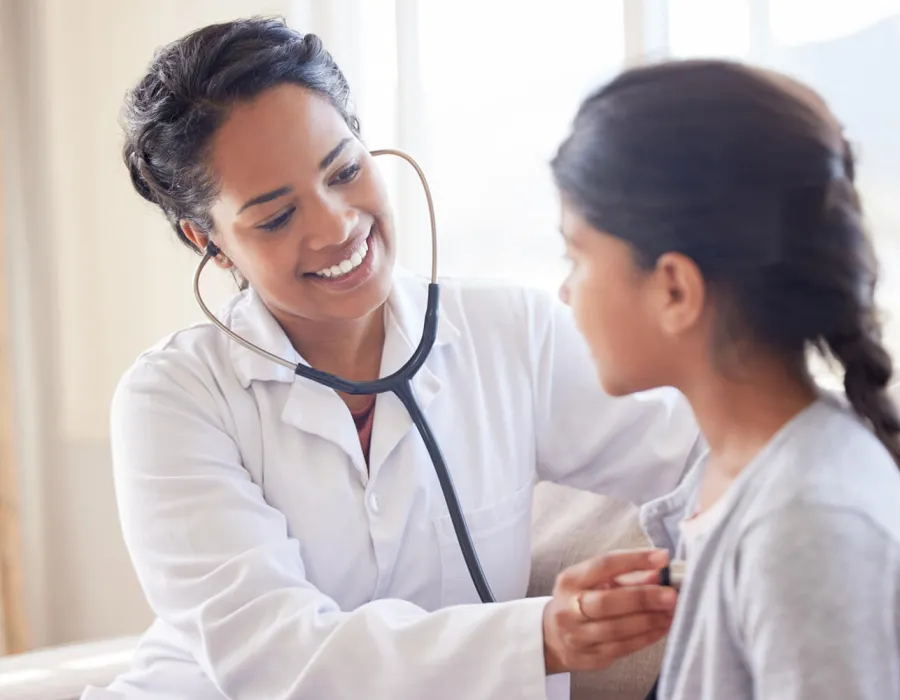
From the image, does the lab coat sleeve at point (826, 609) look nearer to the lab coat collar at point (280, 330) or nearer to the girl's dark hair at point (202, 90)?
the lab coat collar at point (280, 330)

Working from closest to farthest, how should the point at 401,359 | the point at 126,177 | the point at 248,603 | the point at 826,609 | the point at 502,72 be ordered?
the point at 826,609
the point at 248,603
the point at 401,359
the point at 502,72
the point at 126,177

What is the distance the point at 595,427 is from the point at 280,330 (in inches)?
16.1

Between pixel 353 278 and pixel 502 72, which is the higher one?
pixel 502 72

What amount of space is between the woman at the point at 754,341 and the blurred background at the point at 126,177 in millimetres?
592

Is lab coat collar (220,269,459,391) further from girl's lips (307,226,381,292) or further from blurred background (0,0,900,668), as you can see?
blurred background (0,0,900,668)

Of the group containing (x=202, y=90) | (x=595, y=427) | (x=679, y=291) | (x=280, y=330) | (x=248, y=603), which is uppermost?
(x=202, y=90)

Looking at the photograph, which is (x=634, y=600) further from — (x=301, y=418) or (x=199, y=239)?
(x=199, y=239)

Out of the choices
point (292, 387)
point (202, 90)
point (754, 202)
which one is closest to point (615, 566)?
point (754, 202)

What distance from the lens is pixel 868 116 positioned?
1.39 m

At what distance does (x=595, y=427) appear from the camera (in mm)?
1332

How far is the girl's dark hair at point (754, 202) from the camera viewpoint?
795mm

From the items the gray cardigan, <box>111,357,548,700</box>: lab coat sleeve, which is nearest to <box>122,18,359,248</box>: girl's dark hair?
<box>111,357,548,700</box>: lab coat sleeve

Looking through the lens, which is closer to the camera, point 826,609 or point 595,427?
point 826,609

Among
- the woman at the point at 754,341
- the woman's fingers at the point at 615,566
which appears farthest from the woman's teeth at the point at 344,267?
the woman's fingers at the point at 615,566
